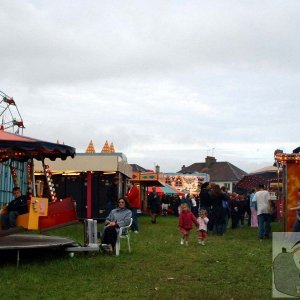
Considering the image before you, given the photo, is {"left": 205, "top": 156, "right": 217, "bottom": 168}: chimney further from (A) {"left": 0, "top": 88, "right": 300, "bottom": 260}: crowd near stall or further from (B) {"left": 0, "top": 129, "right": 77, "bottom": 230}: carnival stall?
(B) {"left": 0, "top": 129, "right": 77, "bottom": 230}: carnival stall

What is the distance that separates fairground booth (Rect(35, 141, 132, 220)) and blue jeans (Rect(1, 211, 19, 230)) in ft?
42.1

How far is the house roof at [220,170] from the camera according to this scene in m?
90.8

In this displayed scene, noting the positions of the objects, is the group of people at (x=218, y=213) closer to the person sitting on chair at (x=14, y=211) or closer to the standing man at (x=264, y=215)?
the standing man at (x=264, y=215)

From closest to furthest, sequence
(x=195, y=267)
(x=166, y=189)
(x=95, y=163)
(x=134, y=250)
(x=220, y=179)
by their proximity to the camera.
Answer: (x=195, y=267) → (x=134, y=250) → (x=95, y=163) → (x=166, y=189) → (x=220, y=179)

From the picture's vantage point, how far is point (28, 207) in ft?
37.3

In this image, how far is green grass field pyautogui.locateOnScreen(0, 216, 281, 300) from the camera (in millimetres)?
7746

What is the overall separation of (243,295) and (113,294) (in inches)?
65.6

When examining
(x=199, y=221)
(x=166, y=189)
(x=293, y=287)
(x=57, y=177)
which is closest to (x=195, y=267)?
(x=293, y=287)

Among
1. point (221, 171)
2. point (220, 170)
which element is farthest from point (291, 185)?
point (220, 170)

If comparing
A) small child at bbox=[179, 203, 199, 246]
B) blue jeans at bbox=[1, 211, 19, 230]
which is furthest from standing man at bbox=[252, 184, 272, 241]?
blue jeans at bbox=[1, 211, 19, 230]

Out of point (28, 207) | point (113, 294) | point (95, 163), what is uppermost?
point (95, 163)

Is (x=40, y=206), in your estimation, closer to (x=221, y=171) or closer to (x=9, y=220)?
(x=9, y=220)

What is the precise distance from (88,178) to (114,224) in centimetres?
1434

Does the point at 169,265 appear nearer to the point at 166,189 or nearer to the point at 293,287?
the point at 293,287
